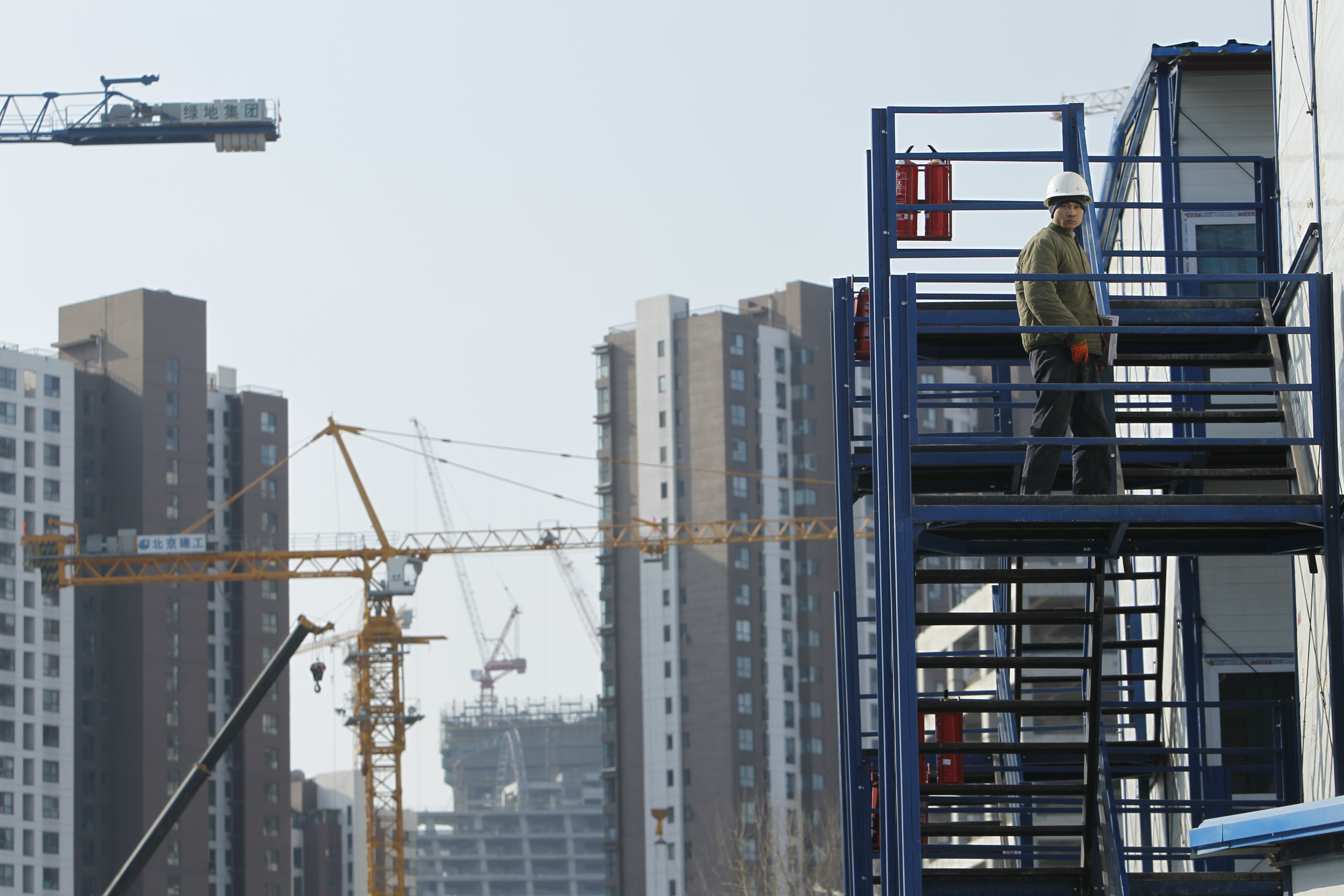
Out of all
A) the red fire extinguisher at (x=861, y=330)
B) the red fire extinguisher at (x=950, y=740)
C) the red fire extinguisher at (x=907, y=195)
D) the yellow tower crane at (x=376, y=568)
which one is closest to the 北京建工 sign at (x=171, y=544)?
the yellow tower crane at (x=376, y=568)

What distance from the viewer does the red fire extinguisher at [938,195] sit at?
1339 cm

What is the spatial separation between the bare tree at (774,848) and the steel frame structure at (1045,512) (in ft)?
216

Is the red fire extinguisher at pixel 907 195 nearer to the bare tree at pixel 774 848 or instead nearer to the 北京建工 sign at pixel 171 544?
the bare tree at pixel 774 848

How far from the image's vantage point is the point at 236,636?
145250mm

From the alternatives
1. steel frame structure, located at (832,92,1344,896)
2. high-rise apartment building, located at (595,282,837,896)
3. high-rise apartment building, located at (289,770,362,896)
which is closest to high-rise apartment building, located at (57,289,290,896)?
high-rise apartment building, located at (289,770,362,896)

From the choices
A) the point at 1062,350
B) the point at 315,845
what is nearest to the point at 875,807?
the point at 1062,350

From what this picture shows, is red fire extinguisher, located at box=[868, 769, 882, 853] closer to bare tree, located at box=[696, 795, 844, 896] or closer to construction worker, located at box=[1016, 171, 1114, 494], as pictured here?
construction worker, located at box=[1016, 171, 1114, 494]

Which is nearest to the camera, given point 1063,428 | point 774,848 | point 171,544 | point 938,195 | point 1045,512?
point 1045,512

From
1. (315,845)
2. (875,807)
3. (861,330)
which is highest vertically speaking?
(861,330)

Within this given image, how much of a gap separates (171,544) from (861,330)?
11388 cm

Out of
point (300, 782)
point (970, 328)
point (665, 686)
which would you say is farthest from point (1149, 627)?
point (300, 782)

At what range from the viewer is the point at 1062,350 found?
472 inches

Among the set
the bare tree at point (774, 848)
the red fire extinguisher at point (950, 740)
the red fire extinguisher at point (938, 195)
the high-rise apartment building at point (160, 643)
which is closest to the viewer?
the red fire extinguisher at point (950, 740)

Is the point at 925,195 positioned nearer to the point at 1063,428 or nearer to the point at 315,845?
the point at 1063,428
